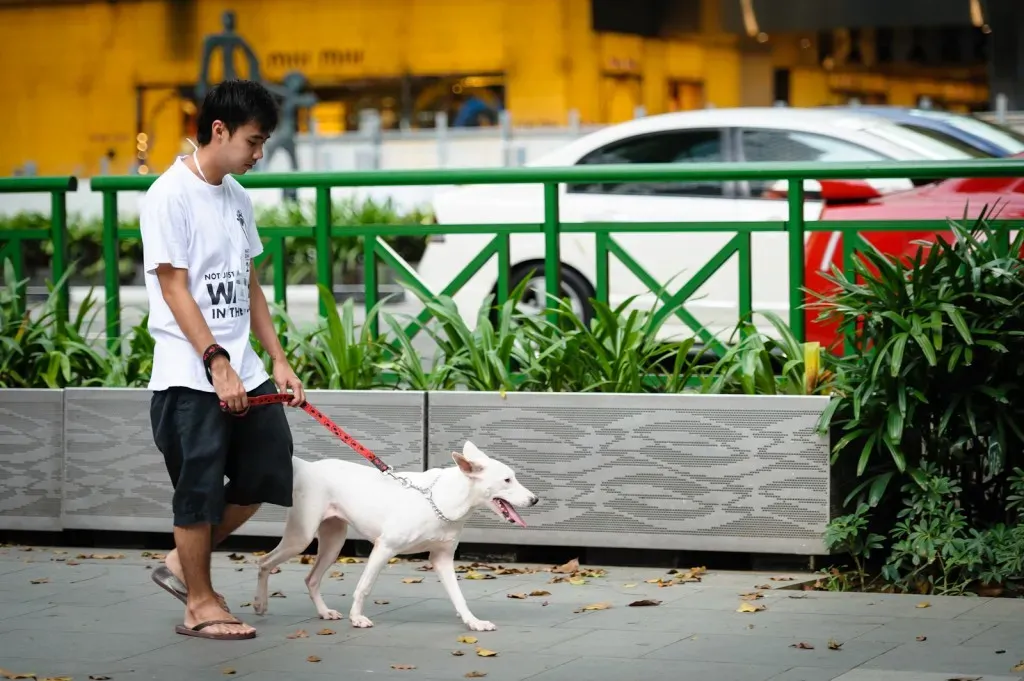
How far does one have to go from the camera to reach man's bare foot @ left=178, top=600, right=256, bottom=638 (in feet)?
18.9

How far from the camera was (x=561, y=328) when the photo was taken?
7836 mm

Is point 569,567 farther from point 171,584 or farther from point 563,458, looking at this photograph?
point 171,584

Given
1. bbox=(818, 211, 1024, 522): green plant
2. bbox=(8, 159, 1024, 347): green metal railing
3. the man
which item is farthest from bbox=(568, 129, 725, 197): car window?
the man

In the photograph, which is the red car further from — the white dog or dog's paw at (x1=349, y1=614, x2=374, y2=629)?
dog's paw at (x1=349, y1=614, x2=374, y2=629)

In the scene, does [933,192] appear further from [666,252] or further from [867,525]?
[867,525]

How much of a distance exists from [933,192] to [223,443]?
18.1 feet

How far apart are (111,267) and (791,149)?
466 centimetres

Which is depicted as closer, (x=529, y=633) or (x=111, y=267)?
(x=529, y=633)

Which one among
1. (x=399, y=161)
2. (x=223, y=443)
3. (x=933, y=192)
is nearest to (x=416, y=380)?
(x=223, y=443)

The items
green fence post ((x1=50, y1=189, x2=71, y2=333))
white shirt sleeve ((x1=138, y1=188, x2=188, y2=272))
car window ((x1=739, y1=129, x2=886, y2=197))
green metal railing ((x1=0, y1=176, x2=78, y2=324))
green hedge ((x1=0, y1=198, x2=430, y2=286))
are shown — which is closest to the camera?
white shirt sleeve ((x1=138, y1=188, x2=188, y2=272))

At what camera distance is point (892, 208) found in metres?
9.81

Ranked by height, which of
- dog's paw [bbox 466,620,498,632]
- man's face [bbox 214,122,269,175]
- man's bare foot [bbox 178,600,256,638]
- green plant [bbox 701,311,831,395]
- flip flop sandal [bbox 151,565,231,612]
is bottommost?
dog's paw [bbox 466,620,498,632]

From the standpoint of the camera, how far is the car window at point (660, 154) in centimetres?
1146

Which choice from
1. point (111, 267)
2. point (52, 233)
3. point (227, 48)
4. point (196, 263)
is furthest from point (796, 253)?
point (227, 48)
